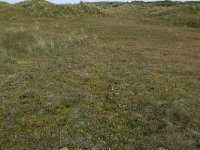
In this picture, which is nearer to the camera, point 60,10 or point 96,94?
point 96,94

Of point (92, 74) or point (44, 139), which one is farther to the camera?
point (92, 74)

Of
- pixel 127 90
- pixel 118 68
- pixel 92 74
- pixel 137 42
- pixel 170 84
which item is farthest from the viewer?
pixel 137 42

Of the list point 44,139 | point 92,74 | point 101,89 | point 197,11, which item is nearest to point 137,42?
point 92,74

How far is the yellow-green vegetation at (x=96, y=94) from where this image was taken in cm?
912

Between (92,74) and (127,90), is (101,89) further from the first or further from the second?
(92,74)

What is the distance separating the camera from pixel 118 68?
15766mm

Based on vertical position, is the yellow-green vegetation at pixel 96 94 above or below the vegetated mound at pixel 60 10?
below

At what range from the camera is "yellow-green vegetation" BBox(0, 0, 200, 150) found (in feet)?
29.9

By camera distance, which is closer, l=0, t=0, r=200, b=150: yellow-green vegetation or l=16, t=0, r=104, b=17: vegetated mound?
l=0, t=0, r=200, b=150: yellow-green vegetation

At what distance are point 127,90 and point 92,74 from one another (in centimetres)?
246

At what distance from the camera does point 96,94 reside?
12.2m

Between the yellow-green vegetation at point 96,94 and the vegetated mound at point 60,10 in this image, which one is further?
the vegetated mound at point 60,10

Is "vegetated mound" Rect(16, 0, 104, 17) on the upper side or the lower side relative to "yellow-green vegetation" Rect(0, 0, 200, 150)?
upper

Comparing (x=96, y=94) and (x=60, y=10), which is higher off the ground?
(x=60, y=10)
